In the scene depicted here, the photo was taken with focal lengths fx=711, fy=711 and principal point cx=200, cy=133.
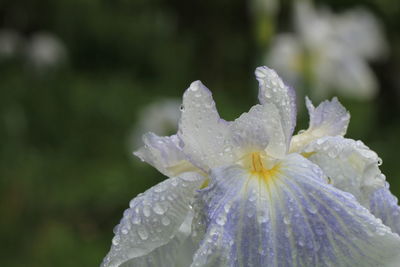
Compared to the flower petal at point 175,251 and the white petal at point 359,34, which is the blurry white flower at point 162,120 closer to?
the white petal at point 359,34

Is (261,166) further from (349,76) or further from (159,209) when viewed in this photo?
(349,76)

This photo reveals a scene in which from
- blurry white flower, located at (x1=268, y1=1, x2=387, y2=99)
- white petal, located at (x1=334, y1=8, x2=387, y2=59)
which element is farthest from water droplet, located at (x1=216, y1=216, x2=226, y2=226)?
white petal, located at (x1=334, y1=8, x2=387, y2=59)

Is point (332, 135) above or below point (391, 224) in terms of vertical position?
above

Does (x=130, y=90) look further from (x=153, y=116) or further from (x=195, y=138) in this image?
(x=195, y=138)

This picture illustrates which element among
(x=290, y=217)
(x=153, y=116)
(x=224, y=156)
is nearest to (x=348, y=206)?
(x=290, y=217)

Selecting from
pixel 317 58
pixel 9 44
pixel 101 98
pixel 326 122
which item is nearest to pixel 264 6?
pixel 317 58

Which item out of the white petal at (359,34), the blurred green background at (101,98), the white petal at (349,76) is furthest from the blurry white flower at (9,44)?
the white petal at (349,76)
